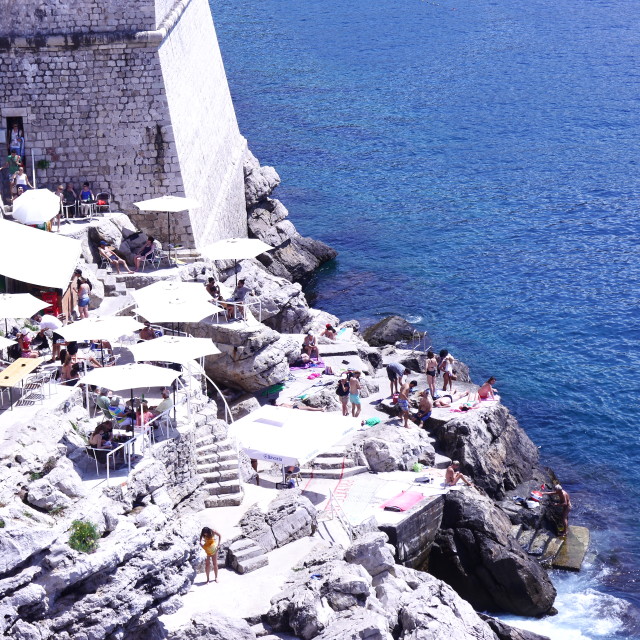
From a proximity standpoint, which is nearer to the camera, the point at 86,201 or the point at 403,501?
the point at 403,501

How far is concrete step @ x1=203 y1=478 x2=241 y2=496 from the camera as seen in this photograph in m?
25.5

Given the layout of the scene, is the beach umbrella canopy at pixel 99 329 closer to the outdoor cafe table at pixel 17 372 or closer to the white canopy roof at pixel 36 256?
the outdoor cafe table at pixel 17 372

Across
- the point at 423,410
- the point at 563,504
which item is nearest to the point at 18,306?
the point at 423,410

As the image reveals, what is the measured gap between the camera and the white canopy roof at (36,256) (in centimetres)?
2833

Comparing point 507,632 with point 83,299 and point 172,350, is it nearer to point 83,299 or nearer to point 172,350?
point 172,350

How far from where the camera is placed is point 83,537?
65.1 ft

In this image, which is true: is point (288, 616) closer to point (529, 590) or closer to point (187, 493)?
point (187, 493)

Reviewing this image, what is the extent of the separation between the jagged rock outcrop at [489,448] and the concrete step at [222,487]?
7523 mm

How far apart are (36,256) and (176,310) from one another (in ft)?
11.7

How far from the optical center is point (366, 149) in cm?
6875

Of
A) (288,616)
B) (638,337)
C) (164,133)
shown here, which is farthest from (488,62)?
(288,616)

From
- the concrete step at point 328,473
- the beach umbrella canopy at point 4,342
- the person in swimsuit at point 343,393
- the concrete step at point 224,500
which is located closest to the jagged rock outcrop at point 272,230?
the person in swimsuit at point 343,393

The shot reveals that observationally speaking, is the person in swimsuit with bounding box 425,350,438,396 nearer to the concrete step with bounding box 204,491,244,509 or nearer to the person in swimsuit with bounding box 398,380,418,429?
the person in swimsuit with bounding box 398,380,418,429

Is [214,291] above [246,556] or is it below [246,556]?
above
